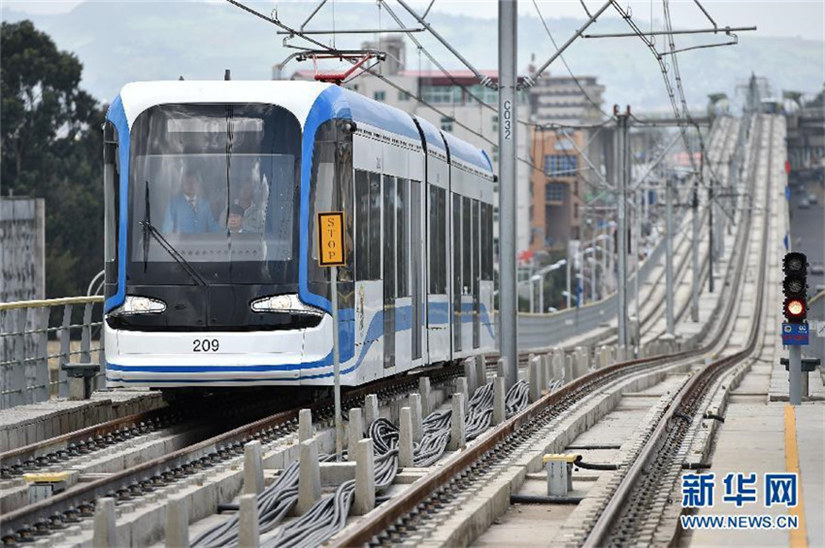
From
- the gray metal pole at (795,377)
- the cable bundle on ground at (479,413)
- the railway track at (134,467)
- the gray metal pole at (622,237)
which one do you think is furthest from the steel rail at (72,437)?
the gray metal pole at (622,237)

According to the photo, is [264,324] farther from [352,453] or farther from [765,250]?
[765,250]

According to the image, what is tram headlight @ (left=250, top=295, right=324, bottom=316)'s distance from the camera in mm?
18406

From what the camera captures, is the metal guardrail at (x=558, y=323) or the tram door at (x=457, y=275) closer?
the tram door at (x=457, y=275)

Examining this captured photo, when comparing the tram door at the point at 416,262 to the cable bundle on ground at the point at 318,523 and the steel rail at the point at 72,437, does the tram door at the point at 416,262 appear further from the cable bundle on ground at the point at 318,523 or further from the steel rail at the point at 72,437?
the cable bundle on ground at the point at 318,523

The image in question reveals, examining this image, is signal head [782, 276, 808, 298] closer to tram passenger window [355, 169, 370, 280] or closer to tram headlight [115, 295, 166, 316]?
tram passenger window [355, 169, 370, 280]

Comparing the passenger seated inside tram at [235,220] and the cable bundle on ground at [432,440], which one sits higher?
the passenger seated inside tram at [235,220]

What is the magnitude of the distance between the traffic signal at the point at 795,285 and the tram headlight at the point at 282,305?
239 inches

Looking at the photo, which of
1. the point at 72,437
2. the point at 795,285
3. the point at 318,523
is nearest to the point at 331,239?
the point at 72,437

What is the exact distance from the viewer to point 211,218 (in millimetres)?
18391

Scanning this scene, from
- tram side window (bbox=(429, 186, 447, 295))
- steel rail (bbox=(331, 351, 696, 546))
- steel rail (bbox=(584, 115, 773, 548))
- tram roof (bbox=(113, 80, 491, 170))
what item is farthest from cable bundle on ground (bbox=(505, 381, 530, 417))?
tram roof (bbox=(113, 80, 491, 170))

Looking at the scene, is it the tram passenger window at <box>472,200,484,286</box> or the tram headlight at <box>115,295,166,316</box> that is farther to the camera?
the tram passenger window at <box>472,200,484,286</box>

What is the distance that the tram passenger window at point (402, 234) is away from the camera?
21.8m

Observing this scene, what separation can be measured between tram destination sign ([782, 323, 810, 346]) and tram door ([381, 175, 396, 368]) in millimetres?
4712

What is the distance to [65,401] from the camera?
20.7 metres
